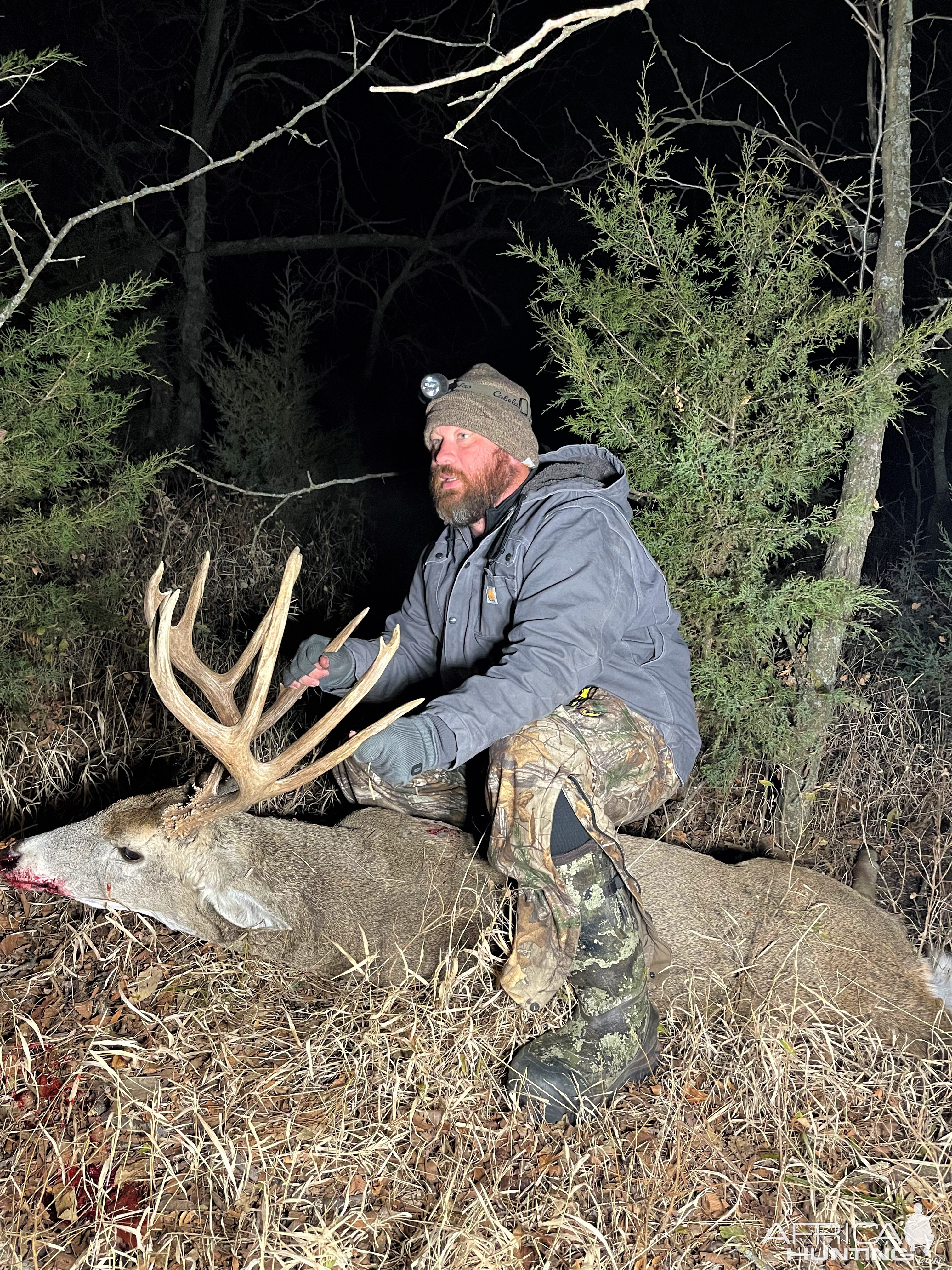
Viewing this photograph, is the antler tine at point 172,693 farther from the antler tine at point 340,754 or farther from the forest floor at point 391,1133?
the forest floor at point 391,1133

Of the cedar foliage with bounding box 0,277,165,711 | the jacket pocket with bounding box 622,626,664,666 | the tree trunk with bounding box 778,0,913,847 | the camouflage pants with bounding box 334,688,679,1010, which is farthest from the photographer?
the cedar foliage with bounding box 0,277,165,711

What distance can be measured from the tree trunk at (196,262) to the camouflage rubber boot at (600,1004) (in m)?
6.85

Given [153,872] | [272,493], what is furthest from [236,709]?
[272,493]

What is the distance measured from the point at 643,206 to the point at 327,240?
6935mm

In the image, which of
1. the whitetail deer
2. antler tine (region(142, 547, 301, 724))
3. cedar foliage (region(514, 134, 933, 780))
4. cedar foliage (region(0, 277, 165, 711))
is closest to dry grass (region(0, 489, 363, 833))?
cedar foliage (region(0, 277, 165, 711))

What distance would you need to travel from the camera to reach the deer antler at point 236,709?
2.60 meters

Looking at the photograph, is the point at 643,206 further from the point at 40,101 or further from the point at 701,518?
the point at 40,101

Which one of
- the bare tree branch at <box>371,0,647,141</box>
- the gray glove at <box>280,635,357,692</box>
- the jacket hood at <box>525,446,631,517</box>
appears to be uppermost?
the bare tree branch at <box>371,0,647,141</box>

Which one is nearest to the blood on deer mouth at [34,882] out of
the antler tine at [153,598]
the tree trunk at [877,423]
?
the antler tine at [153,598]

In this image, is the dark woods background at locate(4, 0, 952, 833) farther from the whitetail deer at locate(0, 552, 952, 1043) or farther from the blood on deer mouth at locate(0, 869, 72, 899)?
the whitetail deer at locate(0, 552, 952, 1043)

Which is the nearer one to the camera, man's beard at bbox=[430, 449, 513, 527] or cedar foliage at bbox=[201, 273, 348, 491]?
man's beard at bbox=[430, 449, 513, 527]

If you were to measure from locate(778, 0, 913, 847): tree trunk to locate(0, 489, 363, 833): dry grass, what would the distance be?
211 cm

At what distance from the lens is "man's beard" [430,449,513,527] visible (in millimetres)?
3471

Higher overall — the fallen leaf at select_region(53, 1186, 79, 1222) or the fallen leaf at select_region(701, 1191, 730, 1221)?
the fallen leaf at select_region(53, 1186, 79, 1222)
